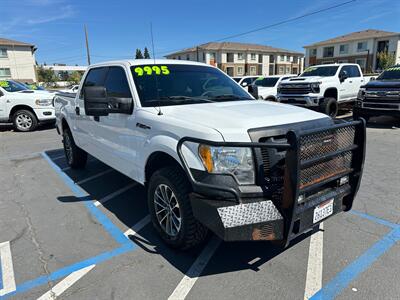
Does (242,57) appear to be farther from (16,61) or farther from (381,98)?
(381,98)

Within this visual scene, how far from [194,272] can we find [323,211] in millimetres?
Result: 1291

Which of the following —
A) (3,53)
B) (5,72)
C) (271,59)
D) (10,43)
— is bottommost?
(5,72)

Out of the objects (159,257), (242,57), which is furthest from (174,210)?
(242,57)

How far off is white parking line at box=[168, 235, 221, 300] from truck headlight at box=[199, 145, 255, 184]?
1004mm

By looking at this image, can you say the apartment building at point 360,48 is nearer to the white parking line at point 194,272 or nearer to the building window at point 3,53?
the building window at point 3,53

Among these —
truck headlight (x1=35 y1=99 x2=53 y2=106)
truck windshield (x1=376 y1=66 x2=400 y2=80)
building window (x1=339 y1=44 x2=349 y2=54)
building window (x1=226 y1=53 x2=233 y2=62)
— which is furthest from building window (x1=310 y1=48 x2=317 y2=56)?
truck headlight (x1=35 y1=99 x2=53 y2=106)

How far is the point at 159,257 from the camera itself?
3.03 m

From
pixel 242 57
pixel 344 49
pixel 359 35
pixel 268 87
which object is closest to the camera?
pixel 268 87

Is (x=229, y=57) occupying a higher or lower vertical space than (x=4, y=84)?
higher

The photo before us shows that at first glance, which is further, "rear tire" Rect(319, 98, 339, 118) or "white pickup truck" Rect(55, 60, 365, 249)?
"rear tire" Rect(319, 98, 339, 118)

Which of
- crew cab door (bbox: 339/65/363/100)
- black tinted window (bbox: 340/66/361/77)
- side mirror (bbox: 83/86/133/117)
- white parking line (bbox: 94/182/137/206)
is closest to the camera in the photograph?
side mirror (bbox: 83/86/133/117)

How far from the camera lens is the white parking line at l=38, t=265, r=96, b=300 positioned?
2.51 metres

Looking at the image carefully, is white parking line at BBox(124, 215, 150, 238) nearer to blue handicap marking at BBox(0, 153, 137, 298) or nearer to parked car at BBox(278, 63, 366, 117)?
blue handicap marking at BBox(0, 153, 137, 298)

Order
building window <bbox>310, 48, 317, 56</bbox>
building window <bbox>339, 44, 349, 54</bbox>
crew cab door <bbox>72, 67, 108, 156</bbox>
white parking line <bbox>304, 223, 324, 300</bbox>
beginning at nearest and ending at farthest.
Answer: white parking line <bbox>304, 223, 324, 300</bbox>, crew cab door <bbox>72, 67, 108, 156</bbox>, building window <bbox>339, 44, 349, 54</bbox>, building window <bbox>310, 48, 317, 56</bbox>
